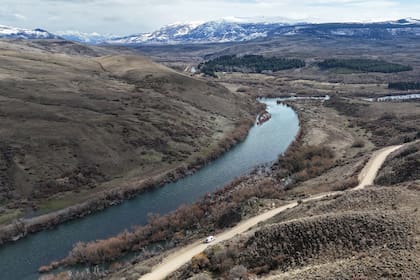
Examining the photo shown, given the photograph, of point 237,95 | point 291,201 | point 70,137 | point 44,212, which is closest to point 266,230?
point 291,201

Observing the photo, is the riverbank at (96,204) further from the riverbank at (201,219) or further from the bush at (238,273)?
the bush at (238,273)

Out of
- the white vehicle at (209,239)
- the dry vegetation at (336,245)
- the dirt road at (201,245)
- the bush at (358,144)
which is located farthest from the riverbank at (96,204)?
the bush at (358,144)

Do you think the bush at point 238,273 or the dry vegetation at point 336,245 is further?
the bush at point 238,273

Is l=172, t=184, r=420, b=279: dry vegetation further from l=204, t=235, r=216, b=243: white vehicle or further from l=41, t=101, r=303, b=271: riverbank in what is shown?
l=41, t=101, r=303, b=271: riverbank

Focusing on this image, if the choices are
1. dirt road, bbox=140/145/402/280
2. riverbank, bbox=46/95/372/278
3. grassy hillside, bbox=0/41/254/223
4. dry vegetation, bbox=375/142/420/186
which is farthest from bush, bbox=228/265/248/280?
grassy hillside, bbox=0/41/254/223

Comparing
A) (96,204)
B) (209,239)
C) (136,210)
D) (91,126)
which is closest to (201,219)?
(209,239)

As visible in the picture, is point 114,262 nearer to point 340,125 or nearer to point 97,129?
point 97,129
